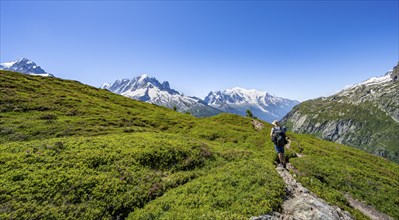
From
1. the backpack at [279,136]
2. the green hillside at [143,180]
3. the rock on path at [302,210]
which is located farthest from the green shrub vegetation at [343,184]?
the backpack at [279,136]

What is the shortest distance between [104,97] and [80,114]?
117 ft

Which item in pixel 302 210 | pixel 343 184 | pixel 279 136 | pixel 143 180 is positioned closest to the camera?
pixel 302 210

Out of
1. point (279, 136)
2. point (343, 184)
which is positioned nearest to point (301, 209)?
point (279, 136)

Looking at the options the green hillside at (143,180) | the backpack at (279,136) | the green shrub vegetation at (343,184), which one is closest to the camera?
the green hillside at (143,180)

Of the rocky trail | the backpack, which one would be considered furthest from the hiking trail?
the backpack

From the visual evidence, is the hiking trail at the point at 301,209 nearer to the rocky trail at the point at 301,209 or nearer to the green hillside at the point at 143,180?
the rocky trail at the point at 301,209

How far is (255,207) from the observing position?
54.7 ft

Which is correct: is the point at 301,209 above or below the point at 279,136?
below

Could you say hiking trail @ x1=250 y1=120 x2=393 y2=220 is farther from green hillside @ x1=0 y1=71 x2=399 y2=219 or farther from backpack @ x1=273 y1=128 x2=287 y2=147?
backpack @ x1=273 y1=128 x2=287 y2=147

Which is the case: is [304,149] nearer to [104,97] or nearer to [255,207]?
[255,207]

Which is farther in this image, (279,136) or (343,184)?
(343,184)

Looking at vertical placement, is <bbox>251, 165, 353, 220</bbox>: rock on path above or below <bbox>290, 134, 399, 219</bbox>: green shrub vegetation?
above

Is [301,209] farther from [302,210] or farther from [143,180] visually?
[143,180]

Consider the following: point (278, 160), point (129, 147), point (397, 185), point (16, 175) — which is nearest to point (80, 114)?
point (129, 147)
